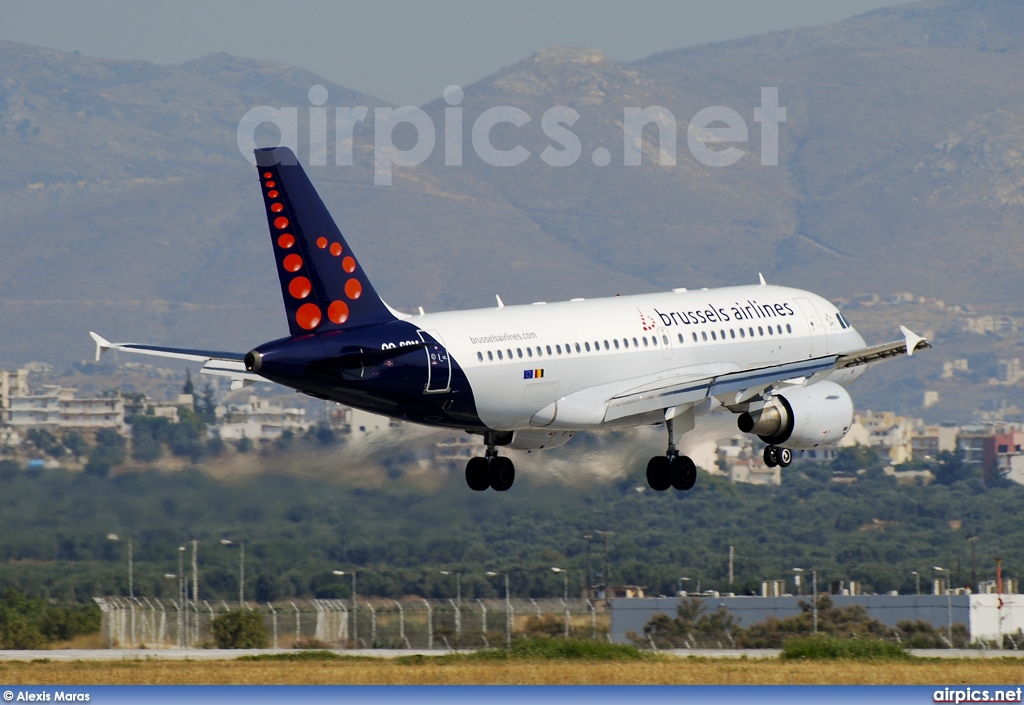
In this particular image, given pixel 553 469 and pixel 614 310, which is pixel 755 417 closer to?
pixel 614 310

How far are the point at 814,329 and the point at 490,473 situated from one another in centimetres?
1291

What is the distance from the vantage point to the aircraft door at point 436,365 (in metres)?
54.7

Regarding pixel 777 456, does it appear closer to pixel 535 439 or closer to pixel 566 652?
pixel 535 439

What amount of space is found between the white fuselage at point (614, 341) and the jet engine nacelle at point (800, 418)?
194cm

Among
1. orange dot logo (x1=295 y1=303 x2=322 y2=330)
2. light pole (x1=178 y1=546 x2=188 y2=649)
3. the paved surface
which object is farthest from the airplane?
light pole (x1=178 y1=546 x2=188 y2=649)

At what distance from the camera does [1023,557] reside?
482 ft

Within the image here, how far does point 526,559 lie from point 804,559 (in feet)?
108

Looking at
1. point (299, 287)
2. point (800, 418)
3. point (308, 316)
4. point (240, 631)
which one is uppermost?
point (299, 287)

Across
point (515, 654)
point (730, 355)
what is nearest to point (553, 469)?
point (515, 654)

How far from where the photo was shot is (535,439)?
6166cm

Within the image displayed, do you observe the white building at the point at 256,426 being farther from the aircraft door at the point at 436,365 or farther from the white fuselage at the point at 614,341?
the aircraft door at the point at 436,365

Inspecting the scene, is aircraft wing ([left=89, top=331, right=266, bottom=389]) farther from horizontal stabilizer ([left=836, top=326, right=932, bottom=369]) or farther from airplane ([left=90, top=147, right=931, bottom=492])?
horizontal stabilizer ([left=836, top=326, right=932, bottom=369])

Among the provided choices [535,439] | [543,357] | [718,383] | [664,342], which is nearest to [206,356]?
[543,357]

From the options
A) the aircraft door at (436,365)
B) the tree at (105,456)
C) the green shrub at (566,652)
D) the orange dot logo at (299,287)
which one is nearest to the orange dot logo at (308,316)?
the orange dot logo at (299,287)
